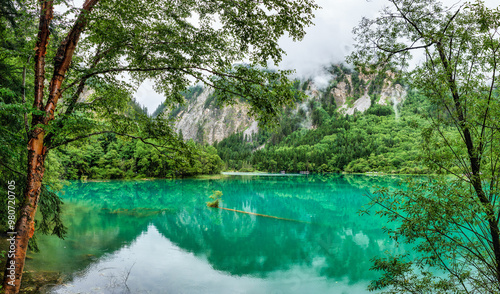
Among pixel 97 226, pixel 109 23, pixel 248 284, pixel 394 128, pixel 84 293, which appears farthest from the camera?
pixel 394 128

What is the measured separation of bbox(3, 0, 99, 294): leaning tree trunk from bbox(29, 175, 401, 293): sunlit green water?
5.58 metres

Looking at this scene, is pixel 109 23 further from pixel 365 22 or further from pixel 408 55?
pixel 408 55

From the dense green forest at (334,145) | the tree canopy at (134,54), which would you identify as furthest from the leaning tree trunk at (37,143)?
the dense green forest at (334,145)

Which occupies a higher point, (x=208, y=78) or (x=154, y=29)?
(x=154, y=29)

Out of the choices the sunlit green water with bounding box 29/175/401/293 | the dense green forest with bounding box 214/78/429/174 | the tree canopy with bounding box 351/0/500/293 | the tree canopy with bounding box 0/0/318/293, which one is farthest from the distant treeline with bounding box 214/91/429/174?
the tree canopy with bounding box 0/0/318/293

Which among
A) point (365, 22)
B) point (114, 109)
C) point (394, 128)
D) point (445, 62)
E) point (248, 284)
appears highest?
point (394, 128)

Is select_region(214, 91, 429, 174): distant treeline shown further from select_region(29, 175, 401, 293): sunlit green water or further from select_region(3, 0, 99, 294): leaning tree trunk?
select_region(3, 0, 99, 294): leaning tree trunk

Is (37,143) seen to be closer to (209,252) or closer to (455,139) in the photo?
(455,139)

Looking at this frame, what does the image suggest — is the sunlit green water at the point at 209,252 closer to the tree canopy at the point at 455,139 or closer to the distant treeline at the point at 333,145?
the tree canopy at the point at 455,139

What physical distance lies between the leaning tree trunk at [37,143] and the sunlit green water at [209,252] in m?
5.58

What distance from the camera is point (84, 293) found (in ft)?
26.3

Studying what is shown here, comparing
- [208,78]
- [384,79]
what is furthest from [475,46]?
[208,78]

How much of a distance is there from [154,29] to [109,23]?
71 cm

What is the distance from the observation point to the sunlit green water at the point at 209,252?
10039 mm
